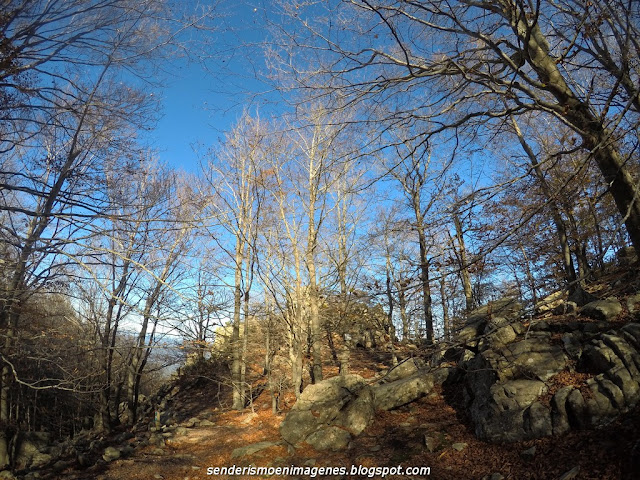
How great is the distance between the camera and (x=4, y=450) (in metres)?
9.50

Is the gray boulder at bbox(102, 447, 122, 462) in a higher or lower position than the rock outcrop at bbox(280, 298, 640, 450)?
lower

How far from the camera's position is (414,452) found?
19.6ft

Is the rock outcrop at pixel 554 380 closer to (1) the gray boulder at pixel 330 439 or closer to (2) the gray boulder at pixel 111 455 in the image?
(1) the gray boulder at pixel 330 439

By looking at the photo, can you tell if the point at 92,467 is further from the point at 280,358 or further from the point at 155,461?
the point at 280,358

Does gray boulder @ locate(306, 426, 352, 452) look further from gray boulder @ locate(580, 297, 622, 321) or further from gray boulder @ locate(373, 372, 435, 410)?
gray boulder @ locate(580, 297, 622, 321)

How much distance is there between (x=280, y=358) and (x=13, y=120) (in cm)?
1265

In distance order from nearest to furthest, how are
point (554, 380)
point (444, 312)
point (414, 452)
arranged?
point (554, 380) → point (414, 452) → point (444, 312)

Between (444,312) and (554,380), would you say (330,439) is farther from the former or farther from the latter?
(444,312)

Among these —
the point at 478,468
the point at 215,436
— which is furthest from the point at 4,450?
the point at 478,468

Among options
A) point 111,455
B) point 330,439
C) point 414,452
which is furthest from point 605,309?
point 111,455

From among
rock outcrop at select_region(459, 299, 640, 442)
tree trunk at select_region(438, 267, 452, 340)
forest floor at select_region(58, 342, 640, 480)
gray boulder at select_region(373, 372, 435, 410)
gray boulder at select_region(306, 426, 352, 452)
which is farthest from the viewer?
gray boulder at select_region(373, 372, 435, 410)

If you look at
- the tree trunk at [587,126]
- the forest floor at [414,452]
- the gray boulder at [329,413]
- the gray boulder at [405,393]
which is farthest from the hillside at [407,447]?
the tree trunk at [587,126]

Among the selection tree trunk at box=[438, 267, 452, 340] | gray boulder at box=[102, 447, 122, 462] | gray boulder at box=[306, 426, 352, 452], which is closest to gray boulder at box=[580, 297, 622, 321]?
tree trunk at box=[438, 267, 452, 340]

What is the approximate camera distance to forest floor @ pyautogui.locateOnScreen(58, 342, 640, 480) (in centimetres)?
406
